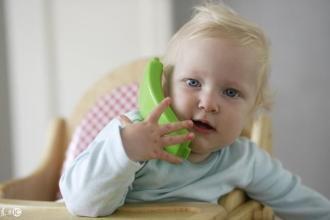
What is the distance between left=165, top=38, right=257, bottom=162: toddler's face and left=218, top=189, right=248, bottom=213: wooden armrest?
0.09 m

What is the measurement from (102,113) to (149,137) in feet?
2.04

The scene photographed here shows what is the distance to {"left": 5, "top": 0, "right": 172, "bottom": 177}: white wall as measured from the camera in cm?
157

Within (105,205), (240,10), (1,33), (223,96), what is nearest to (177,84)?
(223,96)

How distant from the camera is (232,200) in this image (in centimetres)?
83

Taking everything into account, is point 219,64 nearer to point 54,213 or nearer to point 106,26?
point 54,213

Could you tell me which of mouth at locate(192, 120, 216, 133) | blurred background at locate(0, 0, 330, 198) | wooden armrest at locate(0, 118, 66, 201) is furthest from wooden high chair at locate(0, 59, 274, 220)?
blurred background at locate(0, 0, 330, 198)

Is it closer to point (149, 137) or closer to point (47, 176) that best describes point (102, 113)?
point (47, 176)

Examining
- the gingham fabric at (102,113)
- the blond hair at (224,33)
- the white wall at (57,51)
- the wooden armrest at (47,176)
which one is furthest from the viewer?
the white wall at (57,51)

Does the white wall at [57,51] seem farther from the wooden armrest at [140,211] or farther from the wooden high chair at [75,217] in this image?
the wooden armrest at [140,211]

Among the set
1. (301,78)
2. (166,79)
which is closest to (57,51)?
(301,78)

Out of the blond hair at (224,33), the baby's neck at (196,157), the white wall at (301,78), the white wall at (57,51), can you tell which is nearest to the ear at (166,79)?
the blond hair at (224,33)

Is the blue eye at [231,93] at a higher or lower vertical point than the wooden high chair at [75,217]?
higher

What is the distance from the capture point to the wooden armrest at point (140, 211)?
67 cm

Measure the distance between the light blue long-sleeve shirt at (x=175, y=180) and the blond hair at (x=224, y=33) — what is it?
0.12 m
